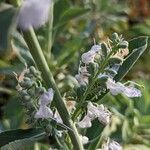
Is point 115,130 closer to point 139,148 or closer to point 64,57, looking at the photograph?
point 139,148

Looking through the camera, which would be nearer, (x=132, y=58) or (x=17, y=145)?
(x=17, y=145)

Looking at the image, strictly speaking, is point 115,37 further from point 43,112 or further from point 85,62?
point 43,112

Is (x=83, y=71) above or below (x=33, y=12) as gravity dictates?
below

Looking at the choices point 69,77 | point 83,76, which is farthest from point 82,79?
point 69,77

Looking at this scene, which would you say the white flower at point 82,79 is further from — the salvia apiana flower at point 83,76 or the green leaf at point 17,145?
the green leaf at point 17,145

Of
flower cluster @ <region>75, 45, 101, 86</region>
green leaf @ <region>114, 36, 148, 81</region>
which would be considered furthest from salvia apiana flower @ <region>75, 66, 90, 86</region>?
green leaf @ <region>114, 36, 148, 81</region>

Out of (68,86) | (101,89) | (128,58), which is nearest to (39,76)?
(101,89)
